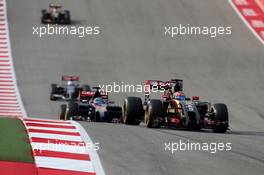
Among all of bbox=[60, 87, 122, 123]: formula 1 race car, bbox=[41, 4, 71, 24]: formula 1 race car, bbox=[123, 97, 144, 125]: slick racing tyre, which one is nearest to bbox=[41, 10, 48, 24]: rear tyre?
bbox=[41, 4, 71, 24]: formula 1 race car

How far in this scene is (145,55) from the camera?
117 ft

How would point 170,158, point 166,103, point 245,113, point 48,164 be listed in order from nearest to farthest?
point 48,164
point 170,158
point 166,103
point 245,113

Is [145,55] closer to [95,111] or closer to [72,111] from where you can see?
[95,111]

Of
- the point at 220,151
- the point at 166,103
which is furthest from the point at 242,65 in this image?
the point at 220,151

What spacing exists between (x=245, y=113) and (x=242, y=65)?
33.0ft

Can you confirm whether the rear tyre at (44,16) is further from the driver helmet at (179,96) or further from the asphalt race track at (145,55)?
the driver helmet at (179,96)

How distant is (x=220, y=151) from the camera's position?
10.8 m

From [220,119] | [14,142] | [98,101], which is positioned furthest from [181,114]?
[14,142]

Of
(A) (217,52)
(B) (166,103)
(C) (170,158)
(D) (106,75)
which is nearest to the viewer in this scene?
(C) (170,158)

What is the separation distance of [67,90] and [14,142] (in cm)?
1781

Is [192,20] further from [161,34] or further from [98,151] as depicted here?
[98,151]

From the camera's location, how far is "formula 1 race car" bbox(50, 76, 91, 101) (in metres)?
27.1

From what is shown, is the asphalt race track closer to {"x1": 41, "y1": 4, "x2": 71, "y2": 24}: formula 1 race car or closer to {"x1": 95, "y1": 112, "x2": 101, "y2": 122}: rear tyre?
{"x1": 41, "y1": 4, "x2": 71, "y2": 24}: formula 1 race car

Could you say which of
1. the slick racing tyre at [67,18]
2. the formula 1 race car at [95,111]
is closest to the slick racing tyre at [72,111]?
the formula 1 race car at [95,111]
